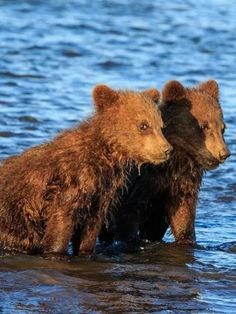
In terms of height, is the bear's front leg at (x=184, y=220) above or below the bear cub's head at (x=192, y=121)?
below

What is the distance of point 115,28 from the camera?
84.4ft

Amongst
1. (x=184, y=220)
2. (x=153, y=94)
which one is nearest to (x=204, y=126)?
(x=153, y=94)

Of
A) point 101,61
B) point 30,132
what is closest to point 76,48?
point 101,61

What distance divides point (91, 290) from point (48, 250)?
95 centimetres

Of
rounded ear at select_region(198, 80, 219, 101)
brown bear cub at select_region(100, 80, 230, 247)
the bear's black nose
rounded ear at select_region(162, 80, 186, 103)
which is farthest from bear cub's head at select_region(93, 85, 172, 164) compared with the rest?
rounded ear at select_region(198, 80, 219, 101)

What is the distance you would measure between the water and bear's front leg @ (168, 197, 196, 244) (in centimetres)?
19

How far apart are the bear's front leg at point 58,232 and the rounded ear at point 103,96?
1.06 m

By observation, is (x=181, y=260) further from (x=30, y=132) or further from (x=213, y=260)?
(x=30, y=132)

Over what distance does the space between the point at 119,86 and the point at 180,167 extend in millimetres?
8057

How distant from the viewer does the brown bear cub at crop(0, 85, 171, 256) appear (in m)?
9.77

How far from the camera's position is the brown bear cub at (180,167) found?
10.5 metres

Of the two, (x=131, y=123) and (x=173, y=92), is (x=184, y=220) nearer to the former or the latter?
(x=173, y=92)

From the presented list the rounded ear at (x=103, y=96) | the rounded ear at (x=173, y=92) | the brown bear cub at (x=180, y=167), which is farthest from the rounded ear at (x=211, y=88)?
the rounded ear at (x=103, y=96)

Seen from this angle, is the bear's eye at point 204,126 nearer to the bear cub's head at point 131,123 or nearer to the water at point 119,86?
the bear cub's head at point 131,123
